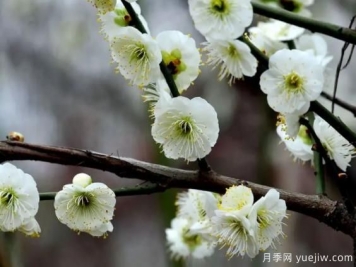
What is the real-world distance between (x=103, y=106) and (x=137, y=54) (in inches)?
87.9

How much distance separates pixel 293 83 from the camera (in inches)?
25.4

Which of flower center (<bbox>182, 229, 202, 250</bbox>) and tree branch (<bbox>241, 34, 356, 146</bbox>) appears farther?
flower center (<bbox>182, 229, 202, 250</bbox>)

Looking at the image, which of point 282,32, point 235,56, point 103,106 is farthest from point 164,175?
point 103,106

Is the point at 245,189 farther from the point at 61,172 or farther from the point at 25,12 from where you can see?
the point at 61,172

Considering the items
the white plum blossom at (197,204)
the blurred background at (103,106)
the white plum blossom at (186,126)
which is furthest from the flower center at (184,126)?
the blurred background at (103,106)

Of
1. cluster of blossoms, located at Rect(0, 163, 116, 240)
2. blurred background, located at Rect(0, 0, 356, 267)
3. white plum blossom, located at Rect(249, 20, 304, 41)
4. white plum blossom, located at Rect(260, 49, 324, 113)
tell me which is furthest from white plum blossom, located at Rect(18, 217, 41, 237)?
blurred background, located at Rect(0, 0, 356, 267)

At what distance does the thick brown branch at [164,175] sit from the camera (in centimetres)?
57

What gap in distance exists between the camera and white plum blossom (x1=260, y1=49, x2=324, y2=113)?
61 cm

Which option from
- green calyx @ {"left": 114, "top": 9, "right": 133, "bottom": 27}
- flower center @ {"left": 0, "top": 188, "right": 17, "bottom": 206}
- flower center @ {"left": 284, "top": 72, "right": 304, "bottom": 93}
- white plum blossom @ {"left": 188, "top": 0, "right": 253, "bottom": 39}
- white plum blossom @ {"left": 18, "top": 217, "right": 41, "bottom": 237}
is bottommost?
white plum blossom @ {"left": 18, "top": 217, "right": 41, "bottom": 237}

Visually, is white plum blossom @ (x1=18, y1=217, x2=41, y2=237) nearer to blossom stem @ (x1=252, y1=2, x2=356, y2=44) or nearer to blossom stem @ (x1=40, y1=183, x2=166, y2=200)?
blossom stem @ (x1=40, y1=183, x2=166, y2=200)

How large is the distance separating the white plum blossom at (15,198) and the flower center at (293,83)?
26 centimetres

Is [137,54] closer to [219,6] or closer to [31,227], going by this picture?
[219,6]

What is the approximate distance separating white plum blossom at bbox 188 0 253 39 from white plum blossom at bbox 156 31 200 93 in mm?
30

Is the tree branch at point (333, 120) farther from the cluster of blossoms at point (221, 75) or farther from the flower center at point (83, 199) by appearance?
the flower center at point (83, 199)
